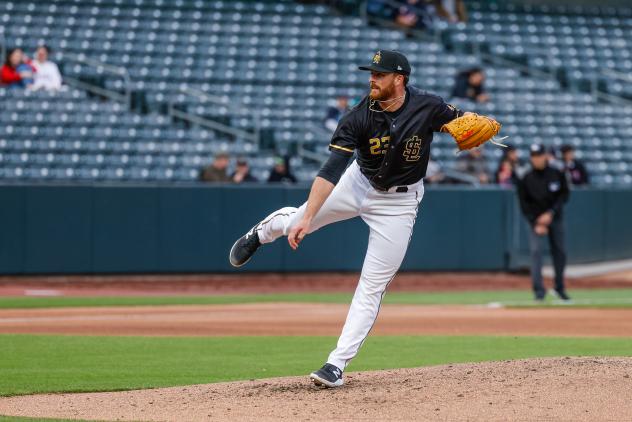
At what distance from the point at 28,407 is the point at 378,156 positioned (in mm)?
2437

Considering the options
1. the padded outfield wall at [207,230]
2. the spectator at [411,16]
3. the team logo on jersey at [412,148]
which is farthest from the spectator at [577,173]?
the team logo on jersey at [412,148]

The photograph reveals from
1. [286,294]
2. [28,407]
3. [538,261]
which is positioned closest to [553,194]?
[538,261]

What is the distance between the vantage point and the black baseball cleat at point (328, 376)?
678 cm

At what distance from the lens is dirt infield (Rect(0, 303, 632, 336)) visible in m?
11.5

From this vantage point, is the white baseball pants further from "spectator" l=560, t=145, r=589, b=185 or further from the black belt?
"spectator" l=560, t=145, r=589, b=185

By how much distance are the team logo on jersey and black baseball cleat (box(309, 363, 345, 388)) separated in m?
1.30

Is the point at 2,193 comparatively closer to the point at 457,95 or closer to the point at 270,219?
the point at 457,95

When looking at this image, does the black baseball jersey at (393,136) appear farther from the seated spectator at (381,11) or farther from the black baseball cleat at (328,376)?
the seated spectator at (381,11)

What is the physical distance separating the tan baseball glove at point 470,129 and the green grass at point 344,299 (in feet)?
26.4

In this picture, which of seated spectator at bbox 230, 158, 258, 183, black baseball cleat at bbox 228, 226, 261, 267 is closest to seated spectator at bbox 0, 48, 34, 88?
seated spectator at bbox 230, 158, 258, 183

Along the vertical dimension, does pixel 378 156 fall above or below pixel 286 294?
above

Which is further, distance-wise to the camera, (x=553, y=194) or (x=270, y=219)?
(x=553, y=194)

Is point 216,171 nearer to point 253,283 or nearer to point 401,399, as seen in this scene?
point 253,283

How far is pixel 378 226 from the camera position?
6984 mm
